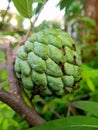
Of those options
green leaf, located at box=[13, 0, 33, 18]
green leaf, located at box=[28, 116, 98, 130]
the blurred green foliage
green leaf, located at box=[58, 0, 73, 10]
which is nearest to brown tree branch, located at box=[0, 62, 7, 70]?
the blurred green foliage

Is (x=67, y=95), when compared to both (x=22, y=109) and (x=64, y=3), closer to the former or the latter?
(x=64, y=3)

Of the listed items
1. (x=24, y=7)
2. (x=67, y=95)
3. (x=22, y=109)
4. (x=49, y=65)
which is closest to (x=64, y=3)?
(x=24, y=7)

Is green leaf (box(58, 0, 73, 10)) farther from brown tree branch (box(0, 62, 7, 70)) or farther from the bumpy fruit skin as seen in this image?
brown tree branch (box(0, 62, 7, 70))

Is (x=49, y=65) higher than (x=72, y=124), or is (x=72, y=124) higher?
(x=49, y=65)

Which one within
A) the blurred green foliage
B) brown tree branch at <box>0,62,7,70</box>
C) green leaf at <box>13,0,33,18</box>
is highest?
green leaf at <box>13,0,33,18</box>

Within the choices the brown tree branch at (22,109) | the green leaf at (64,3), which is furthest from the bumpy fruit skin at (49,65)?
the green leaf at (64,3)

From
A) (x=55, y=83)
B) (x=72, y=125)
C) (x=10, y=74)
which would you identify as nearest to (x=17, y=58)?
(x=10, y=74)
